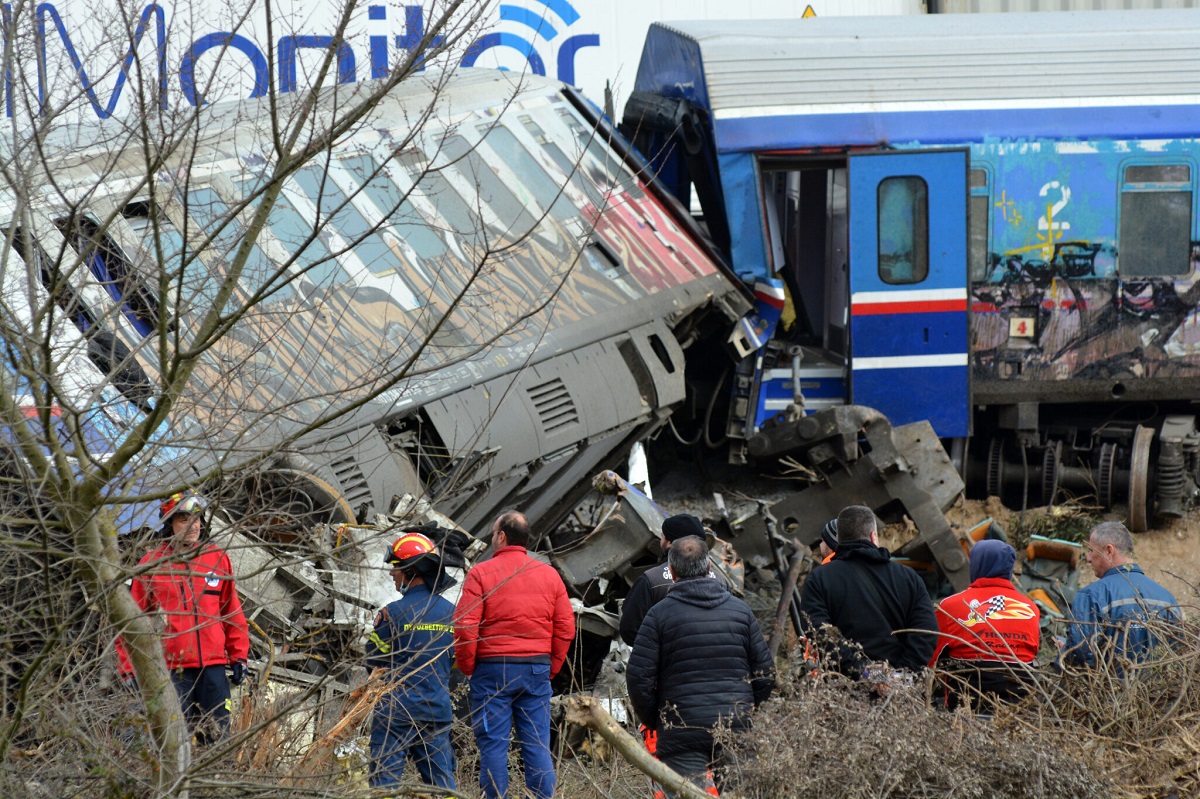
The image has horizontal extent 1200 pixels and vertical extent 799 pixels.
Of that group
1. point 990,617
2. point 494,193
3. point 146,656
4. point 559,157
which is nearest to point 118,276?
point 146,656

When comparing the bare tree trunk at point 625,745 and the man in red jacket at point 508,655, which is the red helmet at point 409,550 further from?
the bare tree trunk at point 625,745

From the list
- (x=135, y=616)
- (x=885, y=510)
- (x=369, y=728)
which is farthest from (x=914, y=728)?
(x=885, y=510)

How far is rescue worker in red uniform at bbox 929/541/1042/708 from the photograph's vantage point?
5.47m

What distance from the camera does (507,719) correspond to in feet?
18.7

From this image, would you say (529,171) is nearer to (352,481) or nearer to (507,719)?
(352,481)

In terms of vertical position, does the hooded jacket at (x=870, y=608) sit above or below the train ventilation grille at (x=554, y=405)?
below

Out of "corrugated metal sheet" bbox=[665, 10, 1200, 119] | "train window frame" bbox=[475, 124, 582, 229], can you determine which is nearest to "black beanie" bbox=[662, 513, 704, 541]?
"train window frame" bbox=[475, 124, 582, 229]

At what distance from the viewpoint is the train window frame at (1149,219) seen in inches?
399

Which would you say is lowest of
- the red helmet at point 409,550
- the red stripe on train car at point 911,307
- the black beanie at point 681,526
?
the red stripe on train car at point 911,307

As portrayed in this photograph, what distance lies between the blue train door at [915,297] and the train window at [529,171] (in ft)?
6.68

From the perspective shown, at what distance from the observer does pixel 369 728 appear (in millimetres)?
5340

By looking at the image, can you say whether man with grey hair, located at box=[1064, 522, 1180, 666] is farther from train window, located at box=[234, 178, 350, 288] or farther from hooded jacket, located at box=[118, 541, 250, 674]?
train window, located at box=[234, 178, 350, 288]

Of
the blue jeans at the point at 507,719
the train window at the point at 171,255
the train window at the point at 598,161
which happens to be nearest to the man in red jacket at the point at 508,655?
the blue jeans at the point at 507,719

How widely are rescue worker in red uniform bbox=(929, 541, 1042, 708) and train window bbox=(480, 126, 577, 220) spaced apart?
425 centimetres
